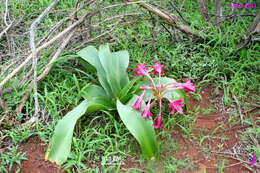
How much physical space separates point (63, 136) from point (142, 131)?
1.66ft

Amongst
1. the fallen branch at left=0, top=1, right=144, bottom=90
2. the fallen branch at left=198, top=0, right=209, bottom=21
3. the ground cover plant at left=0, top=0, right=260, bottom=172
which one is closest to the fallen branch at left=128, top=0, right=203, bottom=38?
the ground cover plant at left=0, top=0, right=260, bottom=172

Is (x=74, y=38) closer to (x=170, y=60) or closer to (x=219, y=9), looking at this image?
(x=170, y=60)

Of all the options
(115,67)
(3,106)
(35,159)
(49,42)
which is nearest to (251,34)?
(115,67)

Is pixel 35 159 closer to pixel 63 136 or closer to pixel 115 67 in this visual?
pixel 63 136

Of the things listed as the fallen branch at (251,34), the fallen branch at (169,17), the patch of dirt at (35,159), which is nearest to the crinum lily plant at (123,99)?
the patch of dirt at (35,159)

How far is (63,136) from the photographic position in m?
1.86

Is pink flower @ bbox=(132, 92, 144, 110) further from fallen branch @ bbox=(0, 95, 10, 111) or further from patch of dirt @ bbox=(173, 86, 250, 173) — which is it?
fallen branch @ bbox=(0, 95, 10, 111)

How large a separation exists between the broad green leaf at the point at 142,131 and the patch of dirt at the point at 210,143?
0.25 metres

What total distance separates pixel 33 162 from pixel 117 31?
4.99 ft

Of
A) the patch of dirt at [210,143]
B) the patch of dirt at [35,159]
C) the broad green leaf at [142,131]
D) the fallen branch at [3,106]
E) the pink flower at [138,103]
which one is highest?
the pink flower at [138,103]

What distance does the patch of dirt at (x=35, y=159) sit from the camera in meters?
1.92

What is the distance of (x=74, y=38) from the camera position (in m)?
2.76

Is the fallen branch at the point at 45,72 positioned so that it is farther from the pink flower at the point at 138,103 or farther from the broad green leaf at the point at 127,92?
the pink flower at the point at 138,103

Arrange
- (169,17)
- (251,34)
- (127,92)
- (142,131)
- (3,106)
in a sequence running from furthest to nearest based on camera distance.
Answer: (169,17)
(251,34)
(3,106)
(127,92)
(142,131)
